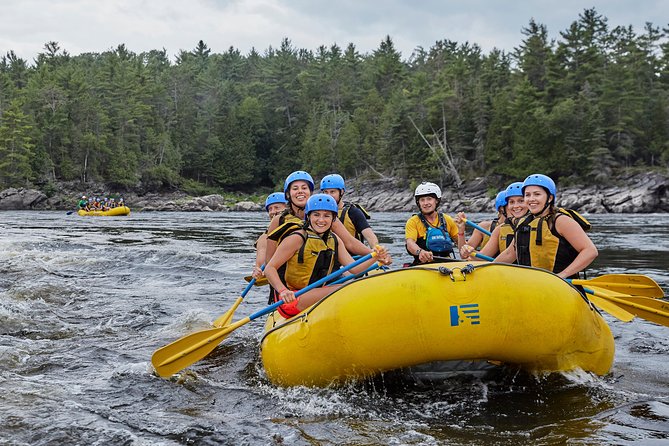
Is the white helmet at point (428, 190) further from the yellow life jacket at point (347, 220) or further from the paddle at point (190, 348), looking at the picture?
the paddle at point (190, 348)

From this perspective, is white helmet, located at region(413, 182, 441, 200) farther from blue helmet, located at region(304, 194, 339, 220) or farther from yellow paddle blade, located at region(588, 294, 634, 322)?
yellow paddle blade, located at region(588, 294, 634, 322)

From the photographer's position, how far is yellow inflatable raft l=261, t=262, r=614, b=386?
4211 millimetres

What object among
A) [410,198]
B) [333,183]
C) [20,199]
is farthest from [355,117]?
[333,183]

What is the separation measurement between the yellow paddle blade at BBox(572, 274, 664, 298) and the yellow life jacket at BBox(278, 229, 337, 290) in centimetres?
238

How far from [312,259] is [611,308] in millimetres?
2631

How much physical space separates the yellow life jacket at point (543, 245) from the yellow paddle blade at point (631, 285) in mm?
390

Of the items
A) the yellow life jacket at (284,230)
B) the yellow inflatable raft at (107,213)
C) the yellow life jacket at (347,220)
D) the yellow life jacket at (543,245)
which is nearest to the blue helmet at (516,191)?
the yellow life jacket at (543,245)

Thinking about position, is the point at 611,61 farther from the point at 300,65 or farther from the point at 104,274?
the point at 104,274

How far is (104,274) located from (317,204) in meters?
8.12

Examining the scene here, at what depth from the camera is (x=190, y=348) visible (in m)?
5.44

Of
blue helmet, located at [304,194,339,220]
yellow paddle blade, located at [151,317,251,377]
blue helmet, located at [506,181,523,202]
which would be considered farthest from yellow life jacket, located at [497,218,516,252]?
yellow paddle blade, located at [151,317,251,377]

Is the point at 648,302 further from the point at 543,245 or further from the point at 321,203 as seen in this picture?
the point at 321,203

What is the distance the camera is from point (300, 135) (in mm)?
77875

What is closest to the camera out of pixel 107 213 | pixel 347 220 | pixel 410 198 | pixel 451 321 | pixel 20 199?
pixel 451 321
